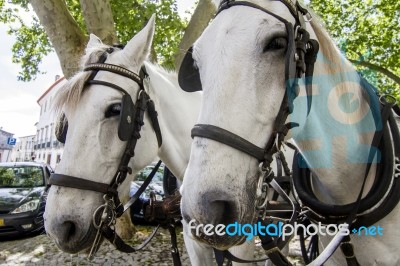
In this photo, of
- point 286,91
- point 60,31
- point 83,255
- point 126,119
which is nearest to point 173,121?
point 126,119

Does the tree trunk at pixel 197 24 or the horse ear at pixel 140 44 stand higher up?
the tree trunk at pixel 197 24

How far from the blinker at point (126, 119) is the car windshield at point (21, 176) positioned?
6589mm

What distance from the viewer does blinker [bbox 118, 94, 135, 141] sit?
6.98 ft

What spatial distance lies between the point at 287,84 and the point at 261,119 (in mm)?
172

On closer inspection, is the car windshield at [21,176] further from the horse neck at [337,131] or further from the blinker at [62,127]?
the horse neck at [337,131]

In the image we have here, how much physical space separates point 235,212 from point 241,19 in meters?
0.73

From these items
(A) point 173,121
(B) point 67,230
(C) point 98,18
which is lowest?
(B) point 67,230

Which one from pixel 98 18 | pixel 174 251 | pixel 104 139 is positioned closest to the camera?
pixel 104 139

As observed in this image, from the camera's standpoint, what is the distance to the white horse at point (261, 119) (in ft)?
3.46

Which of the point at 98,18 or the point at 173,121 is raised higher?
the point at 98,18

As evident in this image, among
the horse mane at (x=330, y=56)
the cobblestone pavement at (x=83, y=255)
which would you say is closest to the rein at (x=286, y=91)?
the horse mane at (x=330, y=56)

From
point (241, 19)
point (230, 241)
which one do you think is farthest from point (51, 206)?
point (241, 19)

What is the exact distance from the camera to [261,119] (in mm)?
1161

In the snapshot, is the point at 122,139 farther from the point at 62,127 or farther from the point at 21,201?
the point at 21,201
